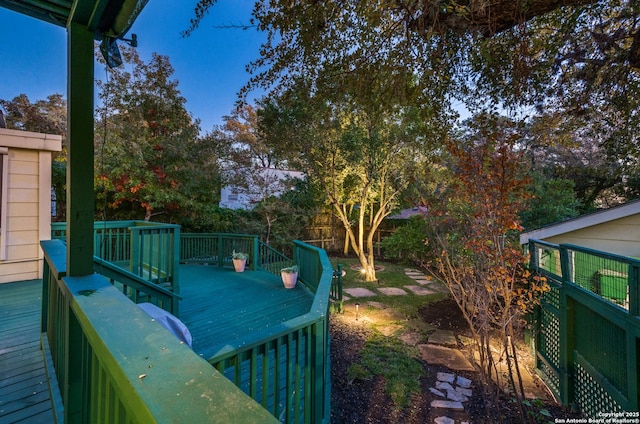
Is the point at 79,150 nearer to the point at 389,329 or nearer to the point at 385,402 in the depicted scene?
the point at 385,402

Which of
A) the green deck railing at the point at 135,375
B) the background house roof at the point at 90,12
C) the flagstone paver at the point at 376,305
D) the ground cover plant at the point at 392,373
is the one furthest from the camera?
the flagstone paver at the point at 376,305

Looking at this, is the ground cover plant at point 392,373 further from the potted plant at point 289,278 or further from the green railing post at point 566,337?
the potted plant at point 289,278

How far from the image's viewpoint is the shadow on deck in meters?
4.13

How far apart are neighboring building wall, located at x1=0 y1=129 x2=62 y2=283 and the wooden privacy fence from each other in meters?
8.13

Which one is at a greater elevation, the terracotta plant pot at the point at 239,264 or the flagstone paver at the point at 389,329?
the terracotta plant pot at the point at 239,264

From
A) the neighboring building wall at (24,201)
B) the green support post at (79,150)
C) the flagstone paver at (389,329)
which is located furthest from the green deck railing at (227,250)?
the green support post at (79,150)

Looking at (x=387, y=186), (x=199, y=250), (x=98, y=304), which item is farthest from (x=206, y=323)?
(x=387, y=186)

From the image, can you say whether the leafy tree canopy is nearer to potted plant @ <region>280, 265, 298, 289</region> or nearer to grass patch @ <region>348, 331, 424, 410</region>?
potted plant @ <region>280, 265, 298, 289</region>

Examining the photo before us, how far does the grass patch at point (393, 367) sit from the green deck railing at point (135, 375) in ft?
12.0

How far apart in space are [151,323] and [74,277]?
113cm

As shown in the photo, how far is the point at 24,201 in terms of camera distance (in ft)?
15.5

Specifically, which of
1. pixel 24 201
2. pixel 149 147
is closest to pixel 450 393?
pixel 24 201

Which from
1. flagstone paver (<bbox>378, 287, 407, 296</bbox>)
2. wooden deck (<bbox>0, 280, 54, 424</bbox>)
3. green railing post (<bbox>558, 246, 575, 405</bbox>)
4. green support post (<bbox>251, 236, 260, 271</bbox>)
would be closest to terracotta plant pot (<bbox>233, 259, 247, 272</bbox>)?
green support post (<bbox>251, 236, 260, 271</bbox>)

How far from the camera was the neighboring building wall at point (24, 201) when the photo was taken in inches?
178
